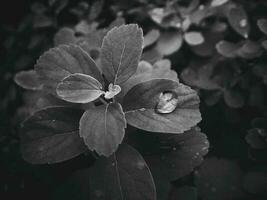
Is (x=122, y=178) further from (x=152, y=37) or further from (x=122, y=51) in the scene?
(x=152, y=37)

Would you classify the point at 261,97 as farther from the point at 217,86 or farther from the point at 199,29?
the point at 199,29

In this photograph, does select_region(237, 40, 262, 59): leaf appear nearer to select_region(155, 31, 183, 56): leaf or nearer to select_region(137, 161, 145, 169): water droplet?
select_region(155, 31, 183, 56): leaf

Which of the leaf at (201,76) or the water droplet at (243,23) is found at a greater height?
the water droplet at (243,23)

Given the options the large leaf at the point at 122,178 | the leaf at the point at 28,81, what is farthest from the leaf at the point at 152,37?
the large leaf at the point at 122,178

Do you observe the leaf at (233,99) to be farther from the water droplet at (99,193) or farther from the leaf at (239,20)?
the water droplet at (99,193)

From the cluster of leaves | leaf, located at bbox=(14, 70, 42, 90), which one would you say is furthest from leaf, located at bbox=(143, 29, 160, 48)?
leaf, located at bbox=(14, 70, 42, 90)

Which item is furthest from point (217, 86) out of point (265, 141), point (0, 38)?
point (0, 38)
